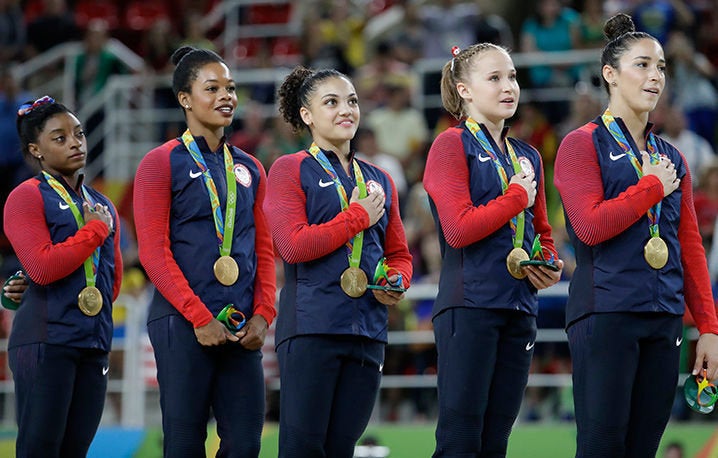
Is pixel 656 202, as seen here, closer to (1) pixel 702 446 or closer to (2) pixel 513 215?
(2) pixel 513 215

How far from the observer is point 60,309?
17.3ft

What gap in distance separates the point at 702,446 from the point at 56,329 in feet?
11.0

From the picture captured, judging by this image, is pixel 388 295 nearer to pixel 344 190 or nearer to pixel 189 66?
pixel 344 190

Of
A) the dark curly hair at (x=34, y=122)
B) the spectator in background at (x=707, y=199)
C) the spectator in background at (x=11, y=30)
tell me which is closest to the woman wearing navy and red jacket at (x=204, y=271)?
the dark curly hair at (x=34, y=122)

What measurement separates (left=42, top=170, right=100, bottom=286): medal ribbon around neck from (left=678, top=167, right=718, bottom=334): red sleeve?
2353 millimetres

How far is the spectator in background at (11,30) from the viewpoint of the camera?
12453 mm

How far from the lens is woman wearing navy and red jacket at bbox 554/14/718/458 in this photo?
4551mm

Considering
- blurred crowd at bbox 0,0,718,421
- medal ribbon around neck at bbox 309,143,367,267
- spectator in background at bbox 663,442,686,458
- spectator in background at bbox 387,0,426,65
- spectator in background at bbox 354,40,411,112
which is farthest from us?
spectator in background at bbox 387,0,426,65

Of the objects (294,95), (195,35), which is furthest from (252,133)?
(294,95)

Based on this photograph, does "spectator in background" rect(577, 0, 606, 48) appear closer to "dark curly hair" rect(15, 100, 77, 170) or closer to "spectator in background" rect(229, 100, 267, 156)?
"spectator in background" rect(229, 100, 267, 156)

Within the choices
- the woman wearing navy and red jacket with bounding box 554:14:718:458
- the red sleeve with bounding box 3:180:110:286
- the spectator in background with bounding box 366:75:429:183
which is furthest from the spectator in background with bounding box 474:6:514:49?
the red sleeve with bounding box 3:180:110:286

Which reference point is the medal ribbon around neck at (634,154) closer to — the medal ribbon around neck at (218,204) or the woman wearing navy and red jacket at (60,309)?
the medal ribbon around neck at (218,204)

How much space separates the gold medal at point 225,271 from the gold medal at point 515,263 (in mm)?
1040

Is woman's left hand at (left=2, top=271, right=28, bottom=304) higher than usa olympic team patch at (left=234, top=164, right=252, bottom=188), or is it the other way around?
usa olympic team patch at (left=234, top=164, right=252, bottom=188)
